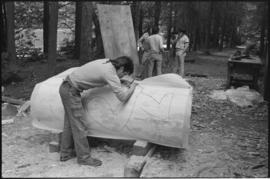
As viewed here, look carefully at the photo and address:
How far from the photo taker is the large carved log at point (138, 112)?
4.06m

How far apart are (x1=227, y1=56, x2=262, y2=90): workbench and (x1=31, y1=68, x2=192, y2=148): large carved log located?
512 cm

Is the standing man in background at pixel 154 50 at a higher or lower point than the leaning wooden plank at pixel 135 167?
higher

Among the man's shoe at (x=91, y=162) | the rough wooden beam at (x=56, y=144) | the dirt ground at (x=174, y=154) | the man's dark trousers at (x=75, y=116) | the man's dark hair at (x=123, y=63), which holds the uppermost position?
the man's dark hair at (x=123, y=63)

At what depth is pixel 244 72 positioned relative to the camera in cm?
909

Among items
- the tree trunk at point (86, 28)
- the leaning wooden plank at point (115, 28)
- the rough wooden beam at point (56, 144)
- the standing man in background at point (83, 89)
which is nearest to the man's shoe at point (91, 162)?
the standing man in background at point (83, 89)

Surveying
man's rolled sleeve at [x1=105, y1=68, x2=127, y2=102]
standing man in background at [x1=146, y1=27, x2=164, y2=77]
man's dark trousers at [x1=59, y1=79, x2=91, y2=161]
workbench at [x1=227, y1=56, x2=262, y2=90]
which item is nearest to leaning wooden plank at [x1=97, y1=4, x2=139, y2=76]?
standing man in background at [x1=146, y1=27, x2=164, y2=77]

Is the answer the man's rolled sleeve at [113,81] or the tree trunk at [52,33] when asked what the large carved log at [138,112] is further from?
the tree trunk at [52,33]

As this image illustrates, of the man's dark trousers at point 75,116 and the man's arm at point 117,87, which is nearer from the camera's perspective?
the man's arm at point 117,87

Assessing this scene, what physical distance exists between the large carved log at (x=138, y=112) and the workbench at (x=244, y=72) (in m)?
5.12

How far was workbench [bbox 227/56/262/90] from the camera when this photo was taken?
29.1ft

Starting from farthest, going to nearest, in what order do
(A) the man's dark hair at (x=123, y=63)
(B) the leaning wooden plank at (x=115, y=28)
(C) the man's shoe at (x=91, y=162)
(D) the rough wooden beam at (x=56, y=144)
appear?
(B) the leaning wooden plank at (x=115, y=28)
(D) the rough wooden beam at (x=56, y=144)
(C) the man's shoe at (x=91, y=162)
(A) the man's dark hair at (x=123, y=63)

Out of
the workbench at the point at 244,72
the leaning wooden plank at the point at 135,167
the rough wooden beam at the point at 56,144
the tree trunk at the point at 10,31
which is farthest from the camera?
the tree trunk at the point at 10,31

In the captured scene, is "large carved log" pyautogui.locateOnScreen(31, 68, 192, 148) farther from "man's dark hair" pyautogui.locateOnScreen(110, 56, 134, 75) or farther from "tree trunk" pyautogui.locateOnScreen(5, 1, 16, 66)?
"tree trunk" pyautogui.locateOnScreen(5, 1, 16, 66)

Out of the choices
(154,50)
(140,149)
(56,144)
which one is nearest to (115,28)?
(154,50)
